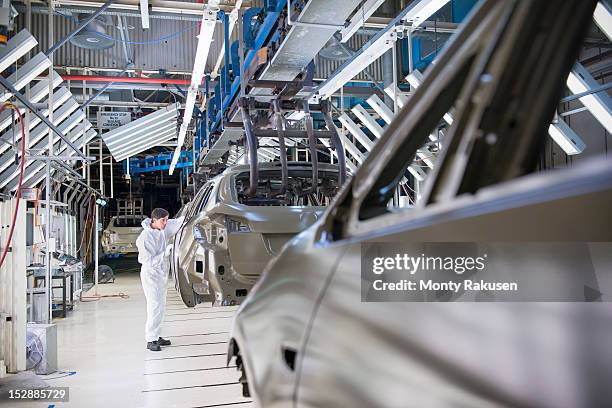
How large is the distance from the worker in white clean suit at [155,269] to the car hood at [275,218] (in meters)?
2.06

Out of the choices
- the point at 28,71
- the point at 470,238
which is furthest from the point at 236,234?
the point at 28,71

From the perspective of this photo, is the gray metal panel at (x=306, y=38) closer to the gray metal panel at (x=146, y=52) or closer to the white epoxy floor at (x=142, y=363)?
the white epoxy floor at (x=142, y=363)

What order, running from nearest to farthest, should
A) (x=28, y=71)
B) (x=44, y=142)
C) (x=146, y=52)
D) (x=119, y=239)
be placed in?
(x=28, y=71)
(x=44, y=142)
(x=146, y=52)
(x=119, y=239)

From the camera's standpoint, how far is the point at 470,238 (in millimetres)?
1339

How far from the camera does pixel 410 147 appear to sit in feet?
4.03

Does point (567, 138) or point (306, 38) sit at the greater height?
point (306, 38)

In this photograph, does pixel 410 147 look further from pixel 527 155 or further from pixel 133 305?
pixel 133 305

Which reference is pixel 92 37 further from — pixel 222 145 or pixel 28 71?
pixel 222 145

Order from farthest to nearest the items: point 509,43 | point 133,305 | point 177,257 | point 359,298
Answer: point 133,305 → point 177,257 → point 359,298 → point 509,43

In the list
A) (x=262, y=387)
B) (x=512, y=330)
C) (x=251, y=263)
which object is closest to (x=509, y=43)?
(x=512, y=330)

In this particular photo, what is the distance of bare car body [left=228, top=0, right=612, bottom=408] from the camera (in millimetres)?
920

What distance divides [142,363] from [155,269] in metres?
1.33

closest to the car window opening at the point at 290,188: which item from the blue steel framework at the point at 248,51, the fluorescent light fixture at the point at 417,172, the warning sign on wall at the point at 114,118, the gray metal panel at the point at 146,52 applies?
the blue steel framework at the point at 248,51

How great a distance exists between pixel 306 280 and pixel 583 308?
696 millimetres
